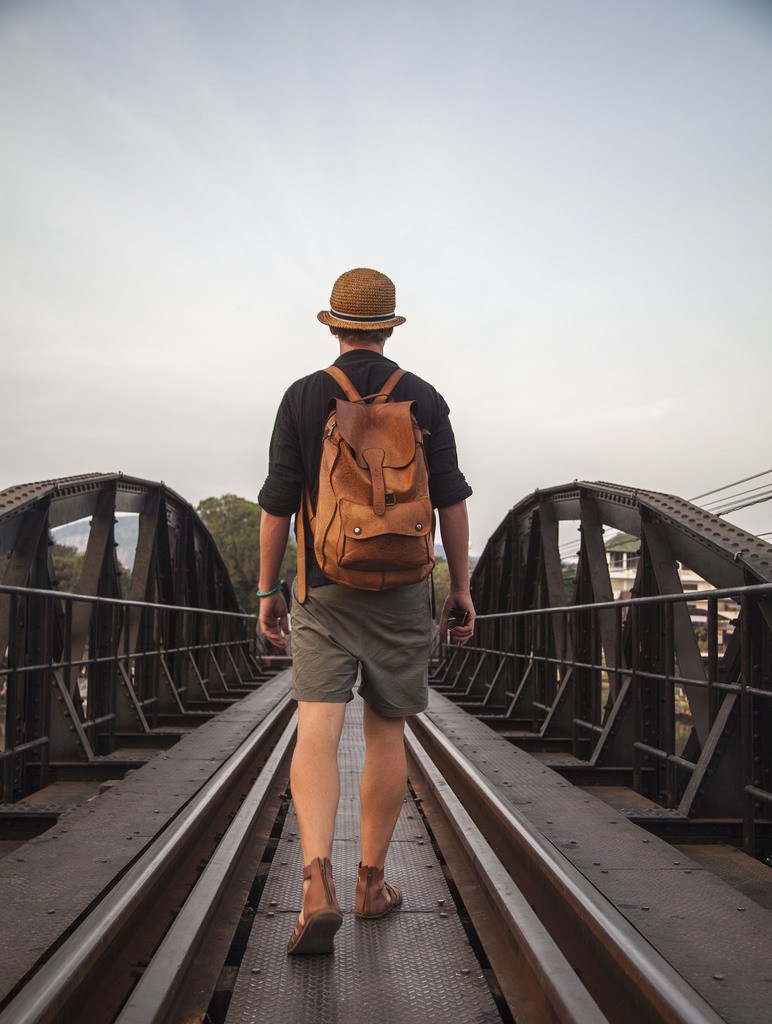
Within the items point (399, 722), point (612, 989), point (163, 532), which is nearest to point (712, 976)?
point (612, 989)

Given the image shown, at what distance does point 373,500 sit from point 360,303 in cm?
73

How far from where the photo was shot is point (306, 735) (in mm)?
2986

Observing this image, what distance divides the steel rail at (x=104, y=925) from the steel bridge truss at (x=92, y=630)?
1.22 meters

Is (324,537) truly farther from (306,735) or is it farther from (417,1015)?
(417,1015)

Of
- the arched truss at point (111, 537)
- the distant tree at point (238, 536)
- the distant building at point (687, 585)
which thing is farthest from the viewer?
the distant tree at point (238, 536)

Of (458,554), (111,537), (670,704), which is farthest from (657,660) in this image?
(111,537)

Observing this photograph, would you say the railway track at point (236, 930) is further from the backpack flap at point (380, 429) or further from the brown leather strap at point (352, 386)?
the brown leather strap at point (352, 386)

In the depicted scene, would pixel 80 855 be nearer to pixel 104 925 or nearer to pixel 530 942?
pixel 104 925

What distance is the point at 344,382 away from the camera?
310 cm

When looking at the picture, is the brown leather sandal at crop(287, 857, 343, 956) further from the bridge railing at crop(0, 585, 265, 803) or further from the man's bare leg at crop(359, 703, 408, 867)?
the bridge railing at crop(0, 585, 265, 803)

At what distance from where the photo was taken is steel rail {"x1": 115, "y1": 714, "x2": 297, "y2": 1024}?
7.51 ft

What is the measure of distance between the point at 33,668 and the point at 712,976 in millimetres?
3976

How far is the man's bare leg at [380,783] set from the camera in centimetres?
313

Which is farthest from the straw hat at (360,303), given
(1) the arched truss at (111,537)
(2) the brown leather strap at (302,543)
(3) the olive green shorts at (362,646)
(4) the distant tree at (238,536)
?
(4) the distant tree at (238,536)
